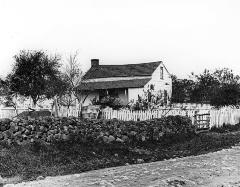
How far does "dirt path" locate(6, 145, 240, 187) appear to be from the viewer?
957 centimetres

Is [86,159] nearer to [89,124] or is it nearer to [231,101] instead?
[89,124]

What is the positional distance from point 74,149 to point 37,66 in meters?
21.3

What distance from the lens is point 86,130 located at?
15797 millimetres

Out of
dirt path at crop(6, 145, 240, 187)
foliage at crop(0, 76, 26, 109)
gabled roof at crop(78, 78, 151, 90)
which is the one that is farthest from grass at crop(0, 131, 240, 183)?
gabled roof at crop(78, 78, 151, 90)

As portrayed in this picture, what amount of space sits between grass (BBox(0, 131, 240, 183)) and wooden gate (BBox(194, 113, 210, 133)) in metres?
4.06

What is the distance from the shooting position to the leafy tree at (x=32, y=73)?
32.9m

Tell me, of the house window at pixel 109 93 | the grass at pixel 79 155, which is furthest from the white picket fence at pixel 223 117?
the house window at pixel 109 93

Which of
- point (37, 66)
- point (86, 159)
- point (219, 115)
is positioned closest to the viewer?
point (86, 159)

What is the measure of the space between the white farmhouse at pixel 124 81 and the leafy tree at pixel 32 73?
10.8 feet

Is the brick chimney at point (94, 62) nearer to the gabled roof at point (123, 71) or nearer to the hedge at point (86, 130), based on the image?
the gabled roof at point (123, 71)

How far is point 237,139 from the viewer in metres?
18.8

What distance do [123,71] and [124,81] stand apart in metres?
3.24

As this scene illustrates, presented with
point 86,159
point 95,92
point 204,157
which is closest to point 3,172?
point 86,159

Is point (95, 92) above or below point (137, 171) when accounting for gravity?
above
